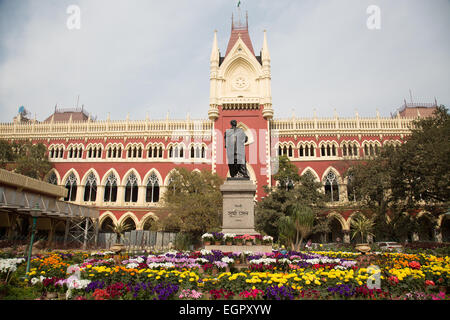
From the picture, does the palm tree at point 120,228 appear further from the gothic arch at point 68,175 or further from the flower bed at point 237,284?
the flower bed at point 237,284

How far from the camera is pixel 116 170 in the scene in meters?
39.2

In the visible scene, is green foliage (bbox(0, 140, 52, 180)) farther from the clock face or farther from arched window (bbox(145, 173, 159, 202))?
the clock face

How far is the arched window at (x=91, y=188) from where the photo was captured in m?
39.4

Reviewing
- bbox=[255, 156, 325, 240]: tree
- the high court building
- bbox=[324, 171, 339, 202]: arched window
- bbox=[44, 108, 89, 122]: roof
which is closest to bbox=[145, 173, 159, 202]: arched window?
the high court building

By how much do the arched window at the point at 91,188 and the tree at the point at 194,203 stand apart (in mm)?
13517

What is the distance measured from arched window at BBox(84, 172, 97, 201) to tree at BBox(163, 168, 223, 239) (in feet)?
44.3

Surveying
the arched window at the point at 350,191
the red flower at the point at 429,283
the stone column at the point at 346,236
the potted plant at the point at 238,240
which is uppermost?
the arched window at the point at 350,191

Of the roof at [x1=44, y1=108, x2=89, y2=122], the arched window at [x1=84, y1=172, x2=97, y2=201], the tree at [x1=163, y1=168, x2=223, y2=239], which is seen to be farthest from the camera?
the roof at [x1=44, y1=108, x2=89, y2=122]

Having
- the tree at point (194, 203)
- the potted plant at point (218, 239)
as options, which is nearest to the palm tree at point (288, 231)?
the tree at point (194, 203)

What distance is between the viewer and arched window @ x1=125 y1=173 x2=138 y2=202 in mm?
38922

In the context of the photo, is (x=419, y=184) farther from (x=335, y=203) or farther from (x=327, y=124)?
(x=327, y=124)
